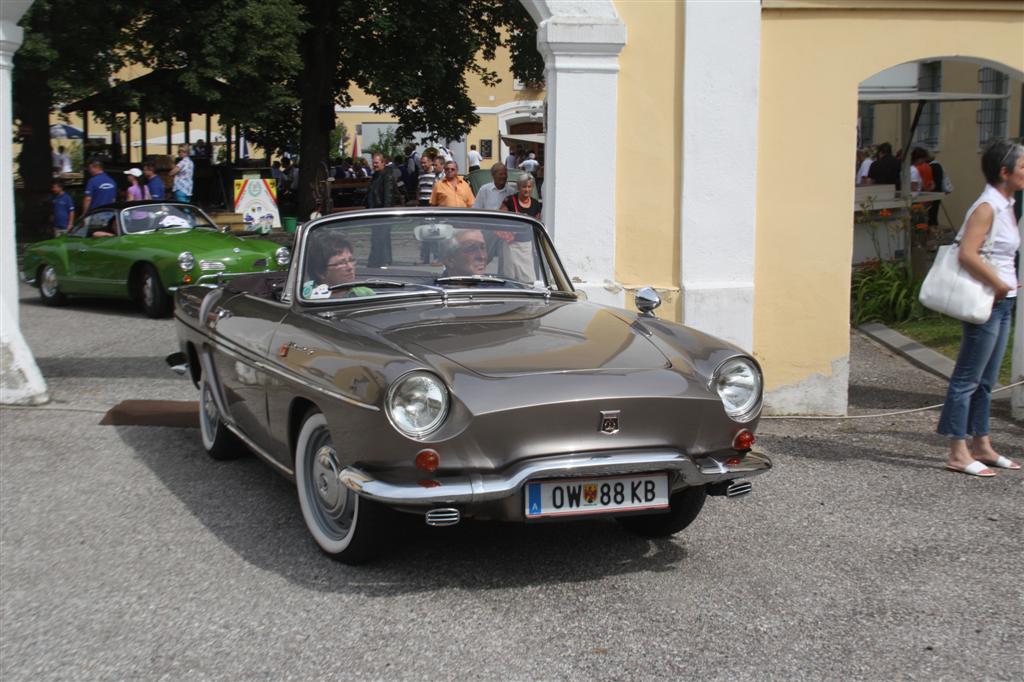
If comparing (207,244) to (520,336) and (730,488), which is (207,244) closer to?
(520,336)

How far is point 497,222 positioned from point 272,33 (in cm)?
1692

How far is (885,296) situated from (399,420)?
9903 mm

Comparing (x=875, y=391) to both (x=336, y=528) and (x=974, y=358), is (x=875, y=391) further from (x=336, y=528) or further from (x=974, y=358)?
(x=336, y=528)

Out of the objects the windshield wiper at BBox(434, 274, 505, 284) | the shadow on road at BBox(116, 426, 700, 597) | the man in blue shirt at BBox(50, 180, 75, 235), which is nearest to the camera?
the shadow on road at BBox(116, 426, 700, 597)

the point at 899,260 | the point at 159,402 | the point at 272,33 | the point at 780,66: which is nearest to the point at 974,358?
the point at 780,66

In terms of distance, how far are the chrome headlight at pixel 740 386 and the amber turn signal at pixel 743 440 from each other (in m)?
0.05

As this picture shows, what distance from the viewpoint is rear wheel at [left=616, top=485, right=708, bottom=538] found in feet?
16.9

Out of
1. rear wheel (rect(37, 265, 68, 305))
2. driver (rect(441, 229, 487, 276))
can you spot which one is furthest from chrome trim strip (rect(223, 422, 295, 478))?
rear wheel (rect(37, 265, 68, 305))

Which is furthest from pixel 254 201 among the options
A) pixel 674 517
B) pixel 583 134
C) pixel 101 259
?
pixel 674 517

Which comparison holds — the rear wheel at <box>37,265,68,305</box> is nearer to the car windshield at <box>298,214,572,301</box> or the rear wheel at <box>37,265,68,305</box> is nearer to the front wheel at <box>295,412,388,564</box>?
the car windshield at <box>298,214,572,301</box>

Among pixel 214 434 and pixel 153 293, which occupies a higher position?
pixel 153 293

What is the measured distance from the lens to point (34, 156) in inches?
925

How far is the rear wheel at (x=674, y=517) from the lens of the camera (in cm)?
514

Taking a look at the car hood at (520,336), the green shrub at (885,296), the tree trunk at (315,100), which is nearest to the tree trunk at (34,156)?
the tree trunk at (315,100)
